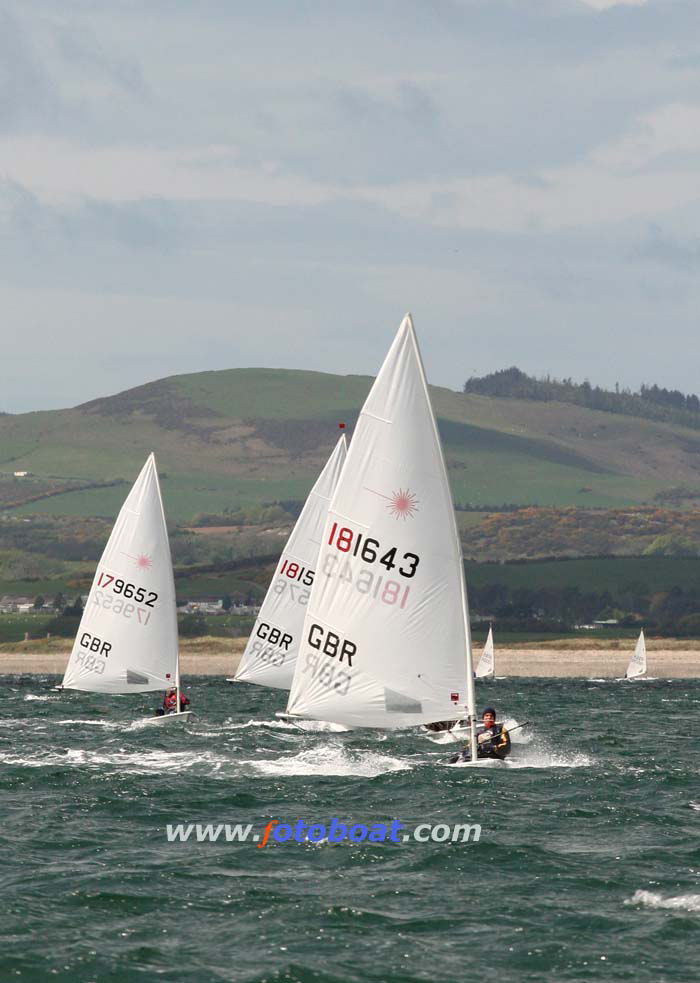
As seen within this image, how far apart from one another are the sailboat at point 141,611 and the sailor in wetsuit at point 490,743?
18.5 meters

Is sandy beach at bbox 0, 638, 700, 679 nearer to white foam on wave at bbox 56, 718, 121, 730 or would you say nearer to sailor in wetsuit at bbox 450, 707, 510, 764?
white foam on wave at bbox 56, 718, 121, 730

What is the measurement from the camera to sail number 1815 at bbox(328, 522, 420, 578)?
34000mm

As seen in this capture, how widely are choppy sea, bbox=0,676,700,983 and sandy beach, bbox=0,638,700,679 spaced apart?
341 feet

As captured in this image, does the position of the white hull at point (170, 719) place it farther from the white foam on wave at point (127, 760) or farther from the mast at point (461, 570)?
the mast at point (461, 570)

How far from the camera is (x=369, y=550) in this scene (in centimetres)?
3419

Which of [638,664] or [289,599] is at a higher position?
[289,599]

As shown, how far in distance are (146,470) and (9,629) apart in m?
141

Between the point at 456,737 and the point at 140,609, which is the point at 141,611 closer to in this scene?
the point at 140,609

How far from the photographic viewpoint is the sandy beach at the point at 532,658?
153 meters

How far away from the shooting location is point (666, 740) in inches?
2264

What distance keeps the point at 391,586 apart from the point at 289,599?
2552cm

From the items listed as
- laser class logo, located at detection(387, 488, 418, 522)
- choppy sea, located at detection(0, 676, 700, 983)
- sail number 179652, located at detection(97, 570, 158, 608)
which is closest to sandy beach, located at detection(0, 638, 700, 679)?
sail number 179652, located at detection(97, 570, 158, 608)

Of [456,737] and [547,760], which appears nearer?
[547,760]

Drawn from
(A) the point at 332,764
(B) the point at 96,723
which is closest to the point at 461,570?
(A) the point at 332,764
